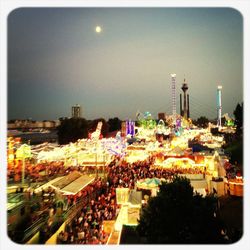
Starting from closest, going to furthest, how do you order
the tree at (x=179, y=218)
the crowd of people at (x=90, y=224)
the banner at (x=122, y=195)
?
the tree at (x=179, y=218) < the crowd of people at (x=90, y=224) < the banner at (x=122, y=195)

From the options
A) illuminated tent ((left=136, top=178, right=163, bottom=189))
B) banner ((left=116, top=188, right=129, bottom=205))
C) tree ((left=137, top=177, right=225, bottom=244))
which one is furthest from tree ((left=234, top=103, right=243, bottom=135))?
tree ((left=137, top=177, right=225, bottom=244))

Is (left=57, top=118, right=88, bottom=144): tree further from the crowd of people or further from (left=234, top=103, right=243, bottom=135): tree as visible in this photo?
the crowd of people

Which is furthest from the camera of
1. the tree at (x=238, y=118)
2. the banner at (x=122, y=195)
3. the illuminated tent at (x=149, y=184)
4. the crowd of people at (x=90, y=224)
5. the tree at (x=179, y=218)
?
the tree at (x=238, y=118)

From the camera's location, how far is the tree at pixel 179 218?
3264 mm

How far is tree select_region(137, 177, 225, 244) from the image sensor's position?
10.7 ft

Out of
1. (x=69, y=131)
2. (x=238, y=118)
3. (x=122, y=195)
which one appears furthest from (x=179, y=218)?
(x=69, y=131)

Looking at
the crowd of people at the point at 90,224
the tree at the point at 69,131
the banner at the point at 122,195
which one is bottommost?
the crowd of people at the point at 90,224

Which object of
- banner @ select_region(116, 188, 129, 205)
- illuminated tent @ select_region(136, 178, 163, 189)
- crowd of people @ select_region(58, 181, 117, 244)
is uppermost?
illuminated tent @ select_region(136, 178, 163, 189)

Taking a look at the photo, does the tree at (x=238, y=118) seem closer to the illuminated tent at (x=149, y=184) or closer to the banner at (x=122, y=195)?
the illuminated tent at (x=149, y=184)

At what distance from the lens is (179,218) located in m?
3.45

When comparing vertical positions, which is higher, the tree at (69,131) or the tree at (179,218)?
the tree at (69,131)

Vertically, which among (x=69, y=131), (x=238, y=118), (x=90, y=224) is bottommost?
(x=90, y=224)

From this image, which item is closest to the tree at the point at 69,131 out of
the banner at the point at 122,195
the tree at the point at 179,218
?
the banner at the point at 122,195

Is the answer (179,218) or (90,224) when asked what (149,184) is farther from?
(179,218)
